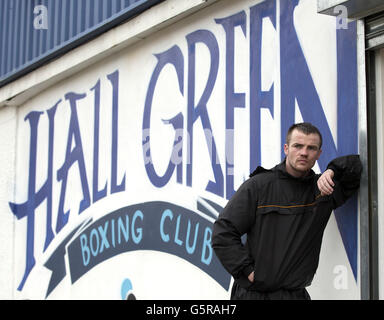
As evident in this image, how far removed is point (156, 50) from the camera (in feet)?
23.4

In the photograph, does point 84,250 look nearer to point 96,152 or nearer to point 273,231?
point 96,152

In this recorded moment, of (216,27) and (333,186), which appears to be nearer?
(333,186)

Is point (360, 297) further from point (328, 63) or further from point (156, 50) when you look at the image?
point (156, 50)

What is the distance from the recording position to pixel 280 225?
459 cm

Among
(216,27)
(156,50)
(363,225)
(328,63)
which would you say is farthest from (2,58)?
(363,225)

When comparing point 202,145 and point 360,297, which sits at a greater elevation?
point 202,145

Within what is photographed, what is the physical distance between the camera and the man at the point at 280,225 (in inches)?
179

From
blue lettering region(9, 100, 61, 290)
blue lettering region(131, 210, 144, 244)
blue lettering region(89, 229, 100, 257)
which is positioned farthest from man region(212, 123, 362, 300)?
blue lettering region(9, 100, 61, 290)

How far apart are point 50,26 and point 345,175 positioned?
5.10 meters

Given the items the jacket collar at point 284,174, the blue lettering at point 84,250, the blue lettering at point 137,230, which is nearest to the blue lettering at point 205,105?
the blue lettering at point 137,230

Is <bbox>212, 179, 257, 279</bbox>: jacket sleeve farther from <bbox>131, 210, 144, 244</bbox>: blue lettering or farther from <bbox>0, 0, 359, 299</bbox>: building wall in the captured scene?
<bbox>131, 210, 144, 244</bbox>: blue lettering

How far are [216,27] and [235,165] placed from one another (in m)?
1.22

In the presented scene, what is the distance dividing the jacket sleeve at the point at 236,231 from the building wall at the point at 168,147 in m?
0.75

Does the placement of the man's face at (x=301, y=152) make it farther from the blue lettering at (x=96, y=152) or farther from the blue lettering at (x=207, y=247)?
the blue lettering at (x=96, y=152)
